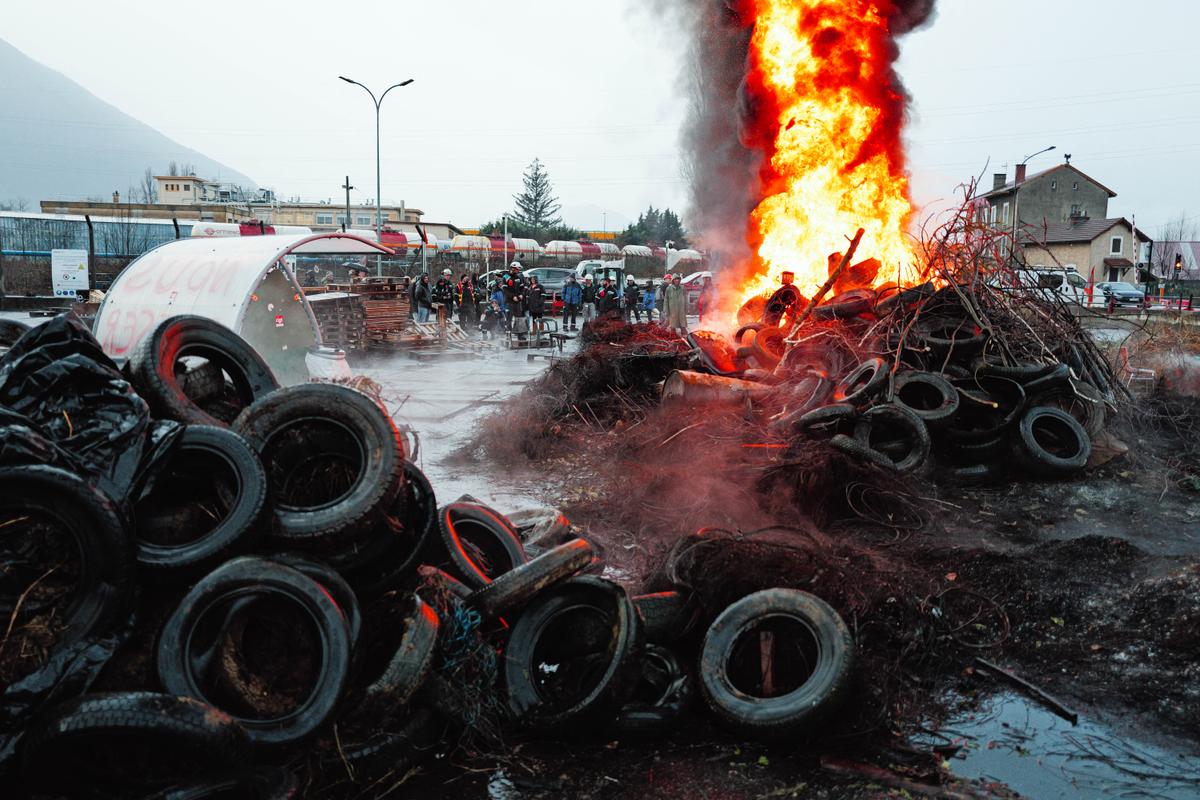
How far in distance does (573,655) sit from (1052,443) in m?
7.21

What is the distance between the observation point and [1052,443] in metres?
9.42

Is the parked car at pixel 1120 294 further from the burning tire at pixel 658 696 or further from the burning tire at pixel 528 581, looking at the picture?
the burning tire at pixel 528 581

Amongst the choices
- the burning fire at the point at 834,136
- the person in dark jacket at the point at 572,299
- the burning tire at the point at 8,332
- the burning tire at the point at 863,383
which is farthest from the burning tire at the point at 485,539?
the person in dark jacket at the point at 572,299

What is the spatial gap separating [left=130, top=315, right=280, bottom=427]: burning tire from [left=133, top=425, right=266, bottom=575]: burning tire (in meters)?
0.67

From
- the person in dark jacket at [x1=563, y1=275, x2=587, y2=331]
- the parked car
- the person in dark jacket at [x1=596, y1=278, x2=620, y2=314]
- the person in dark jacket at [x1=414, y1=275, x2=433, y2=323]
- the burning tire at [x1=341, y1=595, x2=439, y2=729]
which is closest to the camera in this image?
the burning tire at [x1=341, y1=595, x2=439, y2=729]

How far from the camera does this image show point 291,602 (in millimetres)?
3977

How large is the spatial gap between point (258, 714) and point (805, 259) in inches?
583

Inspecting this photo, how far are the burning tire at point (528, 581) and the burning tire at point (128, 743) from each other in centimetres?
144

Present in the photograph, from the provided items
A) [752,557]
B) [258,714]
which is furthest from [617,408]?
[258,714]

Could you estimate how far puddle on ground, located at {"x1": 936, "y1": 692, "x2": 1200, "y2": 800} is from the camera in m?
3.94

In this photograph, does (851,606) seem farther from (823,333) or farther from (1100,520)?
(823,333)

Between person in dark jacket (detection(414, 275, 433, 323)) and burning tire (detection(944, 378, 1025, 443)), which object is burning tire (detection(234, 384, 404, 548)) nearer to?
burning tire (detection(944, 378, 1025, 443))

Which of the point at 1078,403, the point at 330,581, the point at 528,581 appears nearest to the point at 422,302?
the point at 1078,403

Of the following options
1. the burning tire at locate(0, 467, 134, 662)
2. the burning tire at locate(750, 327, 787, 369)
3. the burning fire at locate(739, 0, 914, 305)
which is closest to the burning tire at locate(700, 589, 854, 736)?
the burning tire at locate(0, 467, 134, 662)
